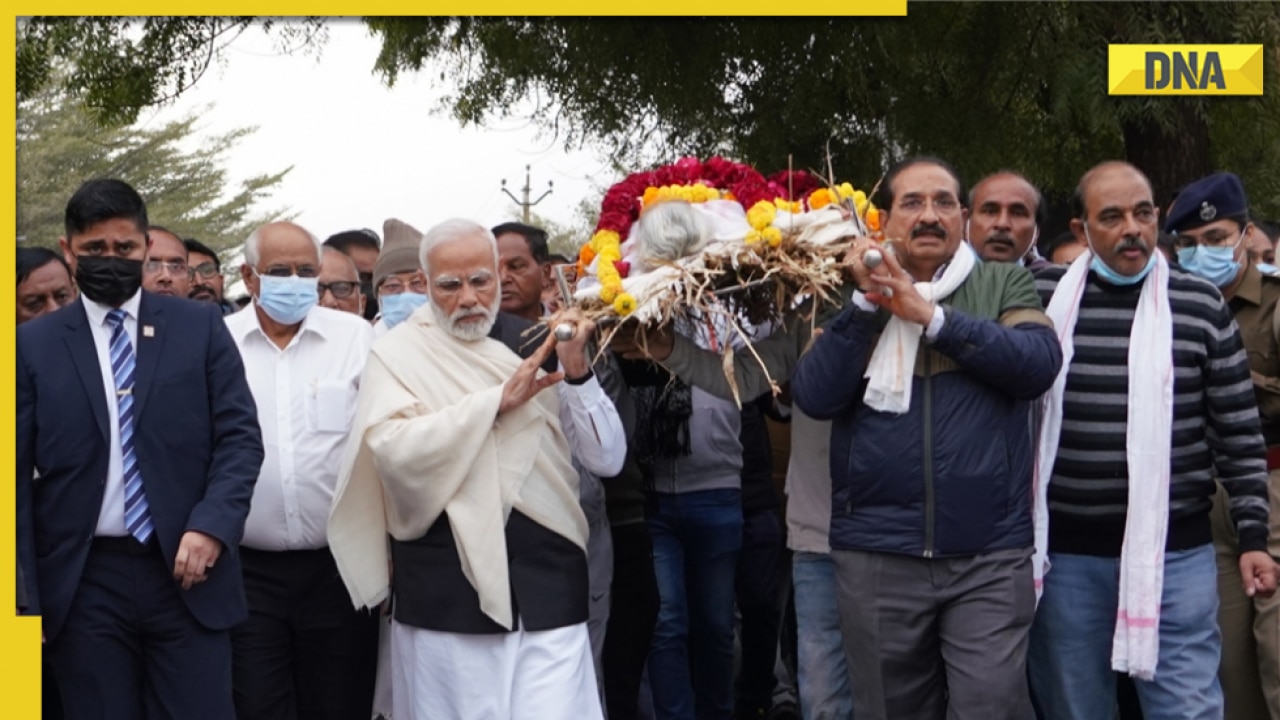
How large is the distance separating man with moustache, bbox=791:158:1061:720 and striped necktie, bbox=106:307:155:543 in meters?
2.22

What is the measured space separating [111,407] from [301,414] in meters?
0.90

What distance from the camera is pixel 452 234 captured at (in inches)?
227

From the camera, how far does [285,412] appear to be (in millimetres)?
6301

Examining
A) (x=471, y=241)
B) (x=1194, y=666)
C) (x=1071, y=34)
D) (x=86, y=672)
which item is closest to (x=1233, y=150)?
(x=1071, y=34)

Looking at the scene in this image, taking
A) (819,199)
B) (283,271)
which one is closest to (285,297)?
(283,271)

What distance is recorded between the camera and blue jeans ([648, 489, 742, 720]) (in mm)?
7238

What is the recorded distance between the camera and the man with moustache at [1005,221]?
6.88 m

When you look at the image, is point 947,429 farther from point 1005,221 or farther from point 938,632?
point 1005,221

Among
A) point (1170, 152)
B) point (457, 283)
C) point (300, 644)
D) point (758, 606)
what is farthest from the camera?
point (1170, 152)

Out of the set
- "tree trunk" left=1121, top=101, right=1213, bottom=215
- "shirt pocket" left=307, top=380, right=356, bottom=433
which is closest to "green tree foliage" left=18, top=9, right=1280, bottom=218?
"tree trunk" left=1121, top=101, right=1213, bottom=215

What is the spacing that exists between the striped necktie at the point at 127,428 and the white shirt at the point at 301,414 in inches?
22.5

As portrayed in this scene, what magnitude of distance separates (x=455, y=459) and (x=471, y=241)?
772 mm

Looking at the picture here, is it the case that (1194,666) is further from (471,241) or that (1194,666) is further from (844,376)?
(471,241)

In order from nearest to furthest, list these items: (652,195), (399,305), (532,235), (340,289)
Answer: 1. (652,195)
2. (399,305)
3. (532,235)
4. (340,289)
